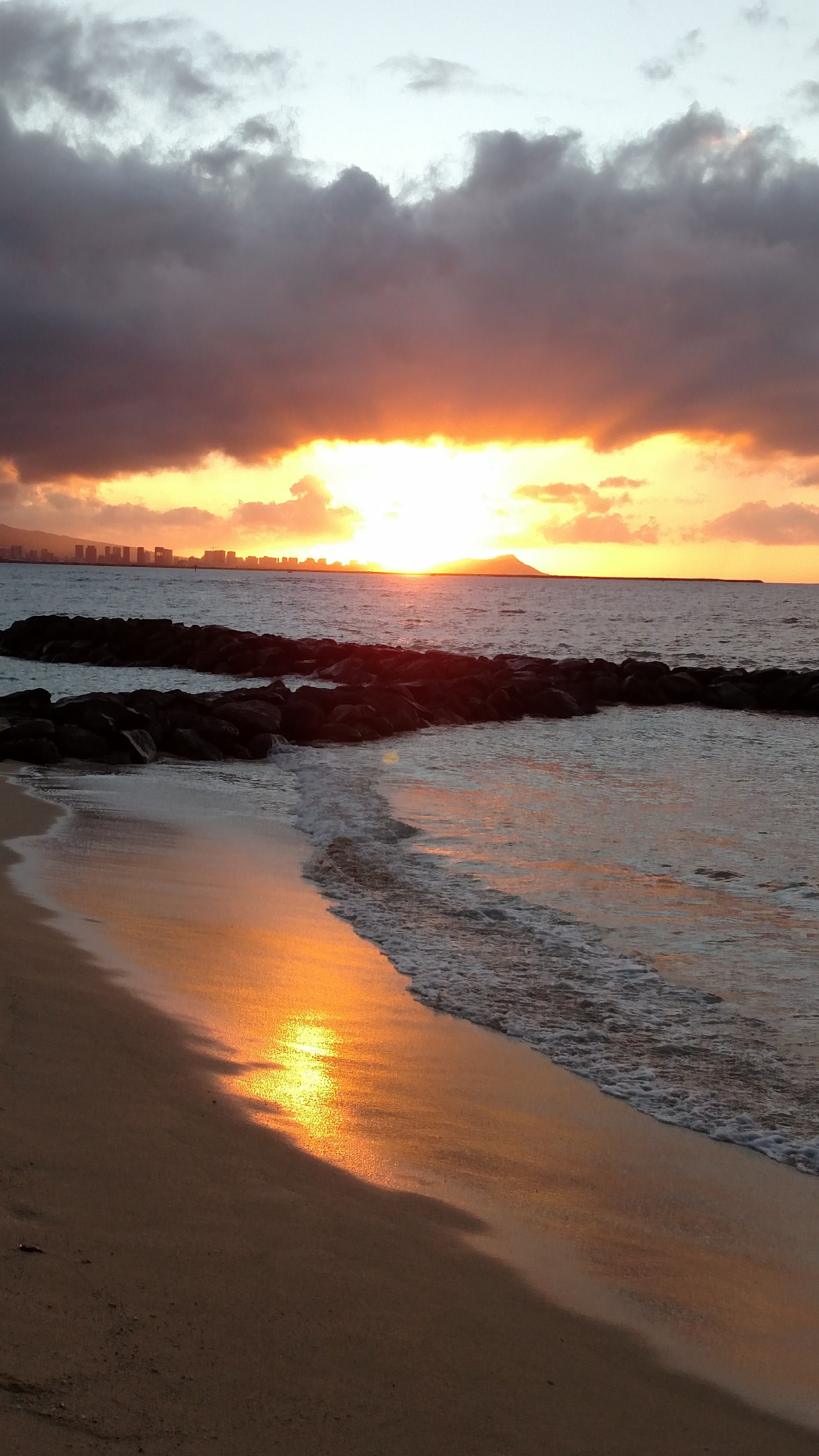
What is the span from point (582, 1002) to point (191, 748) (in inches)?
395

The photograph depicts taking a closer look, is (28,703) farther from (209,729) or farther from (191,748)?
(191,748)

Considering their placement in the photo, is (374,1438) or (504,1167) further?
(504,1167)

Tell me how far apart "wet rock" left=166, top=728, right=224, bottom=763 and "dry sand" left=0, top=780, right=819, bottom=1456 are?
11342 mm

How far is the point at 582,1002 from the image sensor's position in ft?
19.6

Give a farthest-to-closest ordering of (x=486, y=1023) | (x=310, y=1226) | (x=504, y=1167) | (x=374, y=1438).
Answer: (x=486, y=1023)
(x=504, y=1167)
(x=310, y=1226)
(x=374, y=1438)

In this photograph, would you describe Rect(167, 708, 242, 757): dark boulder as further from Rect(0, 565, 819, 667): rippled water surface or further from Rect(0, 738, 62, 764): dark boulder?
Rect(0, 565, 819, 667): rippled water surface

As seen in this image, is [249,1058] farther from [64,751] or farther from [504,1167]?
[64,751]

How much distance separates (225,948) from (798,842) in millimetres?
6185

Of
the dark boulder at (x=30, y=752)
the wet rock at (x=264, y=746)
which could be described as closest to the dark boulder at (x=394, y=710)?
the wet rock at (x=264, y=746)

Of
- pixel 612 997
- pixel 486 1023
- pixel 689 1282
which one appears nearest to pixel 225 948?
pixel 486 1023

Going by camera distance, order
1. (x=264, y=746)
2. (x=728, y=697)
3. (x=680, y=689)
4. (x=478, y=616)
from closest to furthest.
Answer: (x=264, y=746)
(x=728, y=697)
(x=680, y=689)
(x=478, y=616)

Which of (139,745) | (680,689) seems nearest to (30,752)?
(139,745)

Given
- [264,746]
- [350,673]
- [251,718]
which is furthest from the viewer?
[350,673]

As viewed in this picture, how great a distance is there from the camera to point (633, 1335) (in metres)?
2.98
